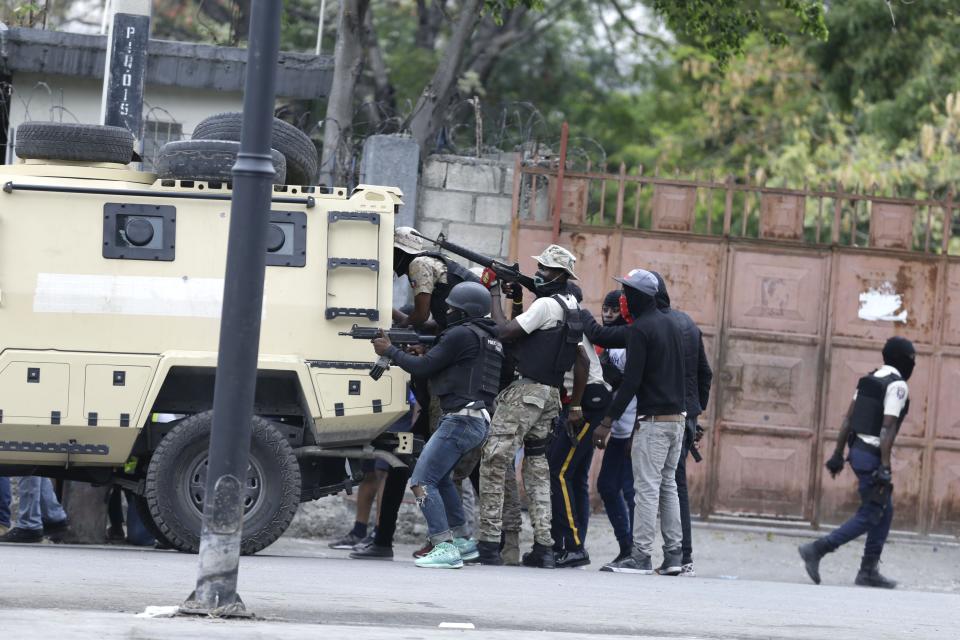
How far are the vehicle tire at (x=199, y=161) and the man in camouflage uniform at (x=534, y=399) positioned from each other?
1.84 metres

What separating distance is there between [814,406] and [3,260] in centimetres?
615

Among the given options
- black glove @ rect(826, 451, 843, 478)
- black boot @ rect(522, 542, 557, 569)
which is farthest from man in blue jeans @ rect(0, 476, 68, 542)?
black glove @ rect(826, 451, 843, 478)

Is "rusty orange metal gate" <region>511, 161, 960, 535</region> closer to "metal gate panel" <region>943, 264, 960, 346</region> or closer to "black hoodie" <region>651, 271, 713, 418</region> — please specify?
"metal gate panel" <region>943, 264, 960, 346</region>

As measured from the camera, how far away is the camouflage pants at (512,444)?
29.8 ft

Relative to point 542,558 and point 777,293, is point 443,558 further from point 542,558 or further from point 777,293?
point 777,293

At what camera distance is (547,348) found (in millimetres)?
9156

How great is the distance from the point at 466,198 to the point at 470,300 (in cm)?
302

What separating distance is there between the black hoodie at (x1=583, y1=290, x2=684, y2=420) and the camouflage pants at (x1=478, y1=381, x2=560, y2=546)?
0.46m

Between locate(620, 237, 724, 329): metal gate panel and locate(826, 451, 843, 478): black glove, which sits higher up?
locate(620, 237, 724, 329): metal gate panel

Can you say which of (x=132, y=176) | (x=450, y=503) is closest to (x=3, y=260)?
(x=132, y=176)

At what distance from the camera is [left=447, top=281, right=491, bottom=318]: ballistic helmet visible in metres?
8.76

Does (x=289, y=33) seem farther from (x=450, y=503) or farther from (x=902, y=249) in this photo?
(x=450, y=503)

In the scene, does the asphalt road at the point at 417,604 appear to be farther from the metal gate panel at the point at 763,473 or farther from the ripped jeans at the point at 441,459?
the metal gate panel at the point at 763,473

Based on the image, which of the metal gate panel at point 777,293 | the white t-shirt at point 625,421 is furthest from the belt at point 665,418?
the metal gate panel at point 777,293
